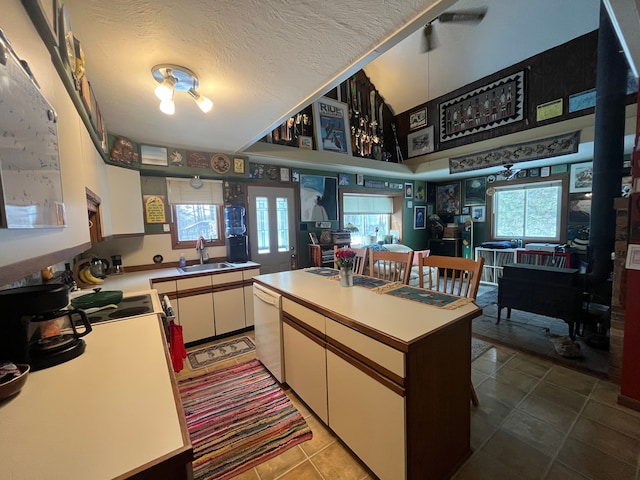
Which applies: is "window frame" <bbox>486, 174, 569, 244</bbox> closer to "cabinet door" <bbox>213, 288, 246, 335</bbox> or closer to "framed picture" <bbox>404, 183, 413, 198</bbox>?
"framed picture" <bbox>404, 183, 413, 198</bbox>

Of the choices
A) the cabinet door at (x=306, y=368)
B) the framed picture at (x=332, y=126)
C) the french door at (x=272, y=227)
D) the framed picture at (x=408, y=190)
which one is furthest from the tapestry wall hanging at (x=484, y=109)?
the cabinet door at (x=306, y=368)

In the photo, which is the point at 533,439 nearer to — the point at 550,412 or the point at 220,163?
the point at 550,412

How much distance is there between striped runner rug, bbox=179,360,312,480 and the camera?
1.54m

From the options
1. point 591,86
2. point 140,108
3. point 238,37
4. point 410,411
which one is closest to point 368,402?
point 410,411

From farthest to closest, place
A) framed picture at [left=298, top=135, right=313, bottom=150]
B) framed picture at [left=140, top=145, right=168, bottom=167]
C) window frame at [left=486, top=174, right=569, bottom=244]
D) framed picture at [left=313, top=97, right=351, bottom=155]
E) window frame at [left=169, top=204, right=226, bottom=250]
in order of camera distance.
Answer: window frame at [left=486, top=174, right=569, bottom=244], framed picture at [left=313, top=97, right=351, bottom=155], framed picture at [left=298, top=135, right=313, bottom=150], window frame at [left=169, top=204, right=226, bottom=250], framed picture at [left=140, top=145, right=168, bottom=167]

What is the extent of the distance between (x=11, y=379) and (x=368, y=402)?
1368mm

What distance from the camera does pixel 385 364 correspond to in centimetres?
118

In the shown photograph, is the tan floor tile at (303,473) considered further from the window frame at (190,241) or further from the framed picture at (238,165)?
the framed picture at (238,165)

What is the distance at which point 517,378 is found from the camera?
220 cm

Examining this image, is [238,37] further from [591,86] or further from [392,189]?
[392,189]

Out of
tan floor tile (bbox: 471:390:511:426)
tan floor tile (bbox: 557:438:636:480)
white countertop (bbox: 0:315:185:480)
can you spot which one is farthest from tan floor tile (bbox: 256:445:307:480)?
tan floor tile (bbox: 557:438:636:480)

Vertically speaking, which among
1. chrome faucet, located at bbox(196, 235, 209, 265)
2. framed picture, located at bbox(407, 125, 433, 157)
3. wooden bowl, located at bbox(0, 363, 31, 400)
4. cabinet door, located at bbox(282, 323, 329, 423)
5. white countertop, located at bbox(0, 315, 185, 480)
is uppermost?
framed picture, located at bbox(407, 125, 433, 157)

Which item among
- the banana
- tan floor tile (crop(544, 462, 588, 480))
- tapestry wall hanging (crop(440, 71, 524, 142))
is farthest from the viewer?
tapestry wall hanging (crop(440, 71, 524, 142))

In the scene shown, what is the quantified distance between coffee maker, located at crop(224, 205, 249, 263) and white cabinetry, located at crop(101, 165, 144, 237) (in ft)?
3.32
